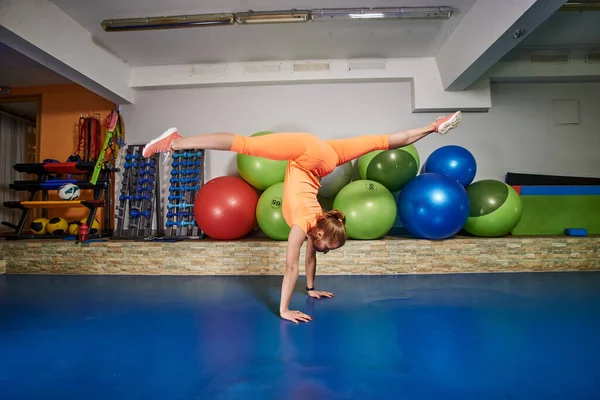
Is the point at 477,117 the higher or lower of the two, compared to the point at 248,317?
higher

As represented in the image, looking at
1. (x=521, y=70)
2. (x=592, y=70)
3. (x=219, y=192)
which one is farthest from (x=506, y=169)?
(x=219, y=192)

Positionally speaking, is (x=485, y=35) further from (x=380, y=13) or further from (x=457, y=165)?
(x=457, y=165)

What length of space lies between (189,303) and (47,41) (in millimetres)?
3034

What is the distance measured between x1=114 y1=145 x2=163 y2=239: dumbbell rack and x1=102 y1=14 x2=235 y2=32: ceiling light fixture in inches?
63.2

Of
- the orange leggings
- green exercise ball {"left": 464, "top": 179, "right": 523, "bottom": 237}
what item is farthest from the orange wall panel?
green exercise ball {"left": 464, "top": 179, "right": 523, "bottom": 237}

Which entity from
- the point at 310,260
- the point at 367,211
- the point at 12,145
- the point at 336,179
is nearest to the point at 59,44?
the point at 336,179

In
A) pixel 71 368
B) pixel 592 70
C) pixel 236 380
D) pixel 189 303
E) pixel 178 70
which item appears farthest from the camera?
pixel 178 70

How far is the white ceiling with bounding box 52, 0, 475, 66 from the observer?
334 centimetres

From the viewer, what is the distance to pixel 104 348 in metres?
1.81

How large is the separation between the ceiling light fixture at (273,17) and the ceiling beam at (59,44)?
184cm

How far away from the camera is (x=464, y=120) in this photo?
15.4 feet

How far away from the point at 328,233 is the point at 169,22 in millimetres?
2991

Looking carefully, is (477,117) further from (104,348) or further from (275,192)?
(104,348)

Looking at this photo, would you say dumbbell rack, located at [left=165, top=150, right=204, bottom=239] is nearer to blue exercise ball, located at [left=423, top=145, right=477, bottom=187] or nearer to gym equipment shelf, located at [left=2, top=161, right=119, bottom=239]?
gym equipment shelf, located at [left=2, top=161, right=119, bottom=239]
